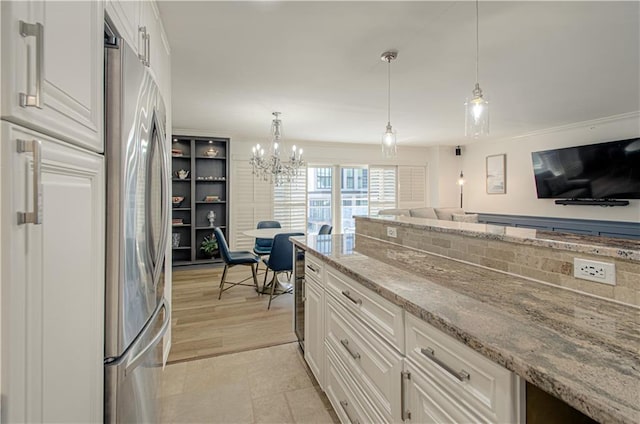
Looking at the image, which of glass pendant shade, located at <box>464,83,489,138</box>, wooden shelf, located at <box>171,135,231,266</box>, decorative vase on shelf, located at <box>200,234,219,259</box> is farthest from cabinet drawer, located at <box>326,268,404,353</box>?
wooden shelf, located at <box>171,135,231,266</box>

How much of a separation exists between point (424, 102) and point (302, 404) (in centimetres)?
351

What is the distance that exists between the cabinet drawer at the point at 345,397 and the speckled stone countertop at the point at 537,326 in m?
0.52

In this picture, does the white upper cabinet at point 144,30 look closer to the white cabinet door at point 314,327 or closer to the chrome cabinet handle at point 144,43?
the chrome cabinet handle at point 144,43

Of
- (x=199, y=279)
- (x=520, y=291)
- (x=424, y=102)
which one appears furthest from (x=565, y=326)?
(x=199, y=279)

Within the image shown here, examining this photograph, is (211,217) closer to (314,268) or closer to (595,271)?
(314,268)

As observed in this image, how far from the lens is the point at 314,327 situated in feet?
6.53

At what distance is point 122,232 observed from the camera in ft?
3.38

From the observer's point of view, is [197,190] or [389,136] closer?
[389,136]

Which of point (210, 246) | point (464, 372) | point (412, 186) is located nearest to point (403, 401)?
point (464, 372)

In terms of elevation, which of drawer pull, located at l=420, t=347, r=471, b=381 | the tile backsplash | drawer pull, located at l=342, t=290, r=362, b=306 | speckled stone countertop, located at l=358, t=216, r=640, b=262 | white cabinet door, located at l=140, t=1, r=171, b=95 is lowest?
drawer pull, located at l=420, t=347, r=471, b=381

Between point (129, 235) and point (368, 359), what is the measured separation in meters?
1.06

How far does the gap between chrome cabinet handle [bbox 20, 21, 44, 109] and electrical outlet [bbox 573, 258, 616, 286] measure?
1.64m

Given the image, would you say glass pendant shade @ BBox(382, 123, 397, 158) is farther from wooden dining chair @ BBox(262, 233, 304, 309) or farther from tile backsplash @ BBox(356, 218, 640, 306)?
wooden dining chair @ BBox(262, 233, 304, 309)

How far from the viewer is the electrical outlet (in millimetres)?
1036
